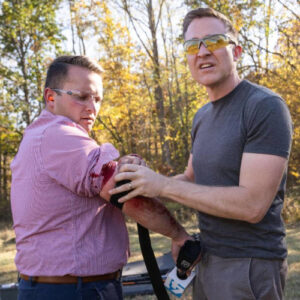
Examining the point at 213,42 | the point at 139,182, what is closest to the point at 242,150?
the point at 139,182

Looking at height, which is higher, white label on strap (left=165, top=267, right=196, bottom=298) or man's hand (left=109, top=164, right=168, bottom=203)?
man's hand (left=109, top=164, right=168, bottom=203)

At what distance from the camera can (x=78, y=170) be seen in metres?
1.77

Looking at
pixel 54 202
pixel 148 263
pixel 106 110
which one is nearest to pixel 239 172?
pixel 148 263

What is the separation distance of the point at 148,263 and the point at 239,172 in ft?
2.31

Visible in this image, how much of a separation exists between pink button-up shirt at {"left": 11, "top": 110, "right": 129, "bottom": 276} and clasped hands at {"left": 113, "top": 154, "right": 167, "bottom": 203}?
8 cm

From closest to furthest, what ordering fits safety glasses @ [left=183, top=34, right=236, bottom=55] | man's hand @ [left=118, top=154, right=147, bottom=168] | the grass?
1. man's hand @ [left=118, top=154, right=147, bottom=168]
2. safety glasses @ [left=183, top=34, right=236, bottom=55]
3. the grass

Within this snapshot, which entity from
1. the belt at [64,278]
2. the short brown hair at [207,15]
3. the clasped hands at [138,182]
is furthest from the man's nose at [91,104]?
the belt at [64,278]

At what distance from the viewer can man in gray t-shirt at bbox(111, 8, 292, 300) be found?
179 cm

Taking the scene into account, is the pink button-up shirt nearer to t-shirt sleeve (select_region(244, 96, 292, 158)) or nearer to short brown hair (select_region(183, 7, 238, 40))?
t-shirt sleeve (select_region(244, 96, 292, 158))

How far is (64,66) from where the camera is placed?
205 centimetres

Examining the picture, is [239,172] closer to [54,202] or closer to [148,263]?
[148,263]

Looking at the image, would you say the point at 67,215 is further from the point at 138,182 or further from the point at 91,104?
the point at 91,104

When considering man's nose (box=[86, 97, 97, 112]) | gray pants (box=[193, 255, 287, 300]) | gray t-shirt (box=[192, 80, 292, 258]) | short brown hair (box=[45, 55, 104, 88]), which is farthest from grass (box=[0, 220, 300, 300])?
short brown hair (box=[45, 55, 104, 88])

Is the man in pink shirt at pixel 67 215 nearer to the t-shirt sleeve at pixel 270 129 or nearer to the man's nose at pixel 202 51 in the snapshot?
the t-shirt sleeve at pixel 270 129
